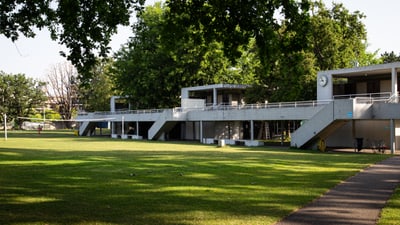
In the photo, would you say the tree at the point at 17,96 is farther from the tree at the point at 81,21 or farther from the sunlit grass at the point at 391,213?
the sunlit grass at the point at 391,213

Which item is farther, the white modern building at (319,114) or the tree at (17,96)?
the tree at (17,96)

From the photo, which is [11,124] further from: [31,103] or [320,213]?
[320,213]

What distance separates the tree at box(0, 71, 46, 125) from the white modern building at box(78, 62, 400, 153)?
44185 mm

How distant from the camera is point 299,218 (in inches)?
360

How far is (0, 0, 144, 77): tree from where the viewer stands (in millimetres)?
16203

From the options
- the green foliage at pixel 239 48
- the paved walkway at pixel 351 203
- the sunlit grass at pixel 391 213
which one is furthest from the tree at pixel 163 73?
the sunlit grass at pixel 391 213

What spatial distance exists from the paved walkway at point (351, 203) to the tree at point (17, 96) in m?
95.3

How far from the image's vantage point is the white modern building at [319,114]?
32.2 m

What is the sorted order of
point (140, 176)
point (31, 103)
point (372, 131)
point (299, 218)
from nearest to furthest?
point (299, 218)
point (140, 176)
point (372, 131)
point (31, 103)

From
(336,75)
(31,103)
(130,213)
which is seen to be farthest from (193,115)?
(31,103)

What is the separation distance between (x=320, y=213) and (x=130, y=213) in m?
3.95

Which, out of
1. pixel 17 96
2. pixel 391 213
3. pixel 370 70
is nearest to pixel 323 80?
pixel 370 70

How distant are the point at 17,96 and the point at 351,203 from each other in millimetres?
99840

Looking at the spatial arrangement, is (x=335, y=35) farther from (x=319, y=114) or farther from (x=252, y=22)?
(x=252, y=22)
